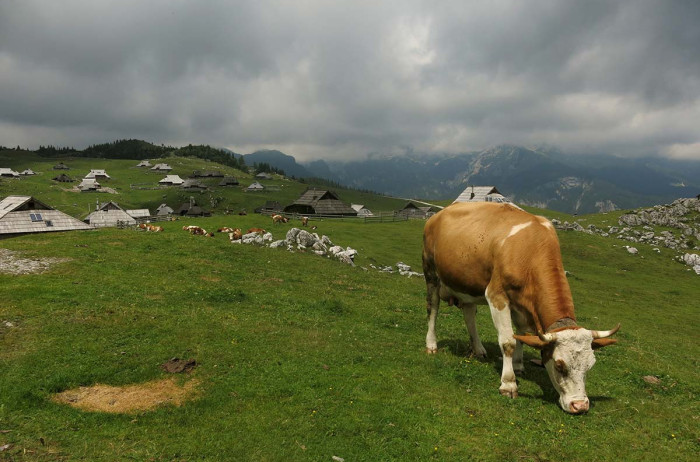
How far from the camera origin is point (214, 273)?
22.2 meters

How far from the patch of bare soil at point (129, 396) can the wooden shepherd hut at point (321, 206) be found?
214 ft

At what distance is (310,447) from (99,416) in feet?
17.1

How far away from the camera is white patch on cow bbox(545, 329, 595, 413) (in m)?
8.00

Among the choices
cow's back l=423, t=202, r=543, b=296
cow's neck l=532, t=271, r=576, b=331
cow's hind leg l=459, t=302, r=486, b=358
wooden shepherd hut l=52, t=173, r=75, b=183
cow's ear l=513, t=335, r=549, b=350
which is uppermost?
wooden shepherd hut l=52, t=173, r=75, b=183

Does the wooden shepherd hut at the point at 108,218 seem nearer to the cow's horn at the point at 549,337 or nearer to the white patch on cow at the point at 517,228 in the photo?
the white patch on cow at the point at 517,228

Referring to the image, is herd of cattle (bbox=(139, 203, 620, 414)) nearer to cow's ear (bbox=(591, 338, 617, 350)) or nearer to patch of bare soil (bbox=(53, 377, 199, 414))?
cow's ear (bbox=(591, 338, 617, 350))

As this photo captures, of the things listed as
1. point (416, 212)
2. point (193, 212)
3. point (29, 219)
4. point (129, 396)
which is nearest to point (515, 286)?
point (129, 396)

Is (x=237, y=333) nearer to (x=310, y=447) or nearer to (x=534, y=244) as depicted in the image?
(x=310, y=447)

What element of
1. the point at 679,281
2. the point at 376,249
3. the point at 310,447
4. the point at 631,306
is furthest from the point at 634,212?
the point at 310,447

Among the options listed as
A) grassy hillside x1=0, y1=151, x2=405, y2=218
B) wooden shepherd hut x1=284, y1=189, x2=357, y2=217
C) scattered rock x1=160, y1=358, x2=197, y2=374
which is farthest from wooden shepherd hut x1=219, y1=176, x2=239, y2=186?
scattered rock x1=160, y1=358, x2=197, y2=374

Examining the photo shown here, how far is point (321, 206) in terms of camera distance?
248 feet

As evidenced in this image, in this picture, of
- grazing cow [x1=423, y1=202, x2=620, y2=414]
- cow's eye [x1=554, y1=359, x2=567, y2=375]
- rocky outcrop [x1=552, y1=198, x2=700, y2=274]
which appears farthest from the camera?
rocky outcrop [x1=552, y1=198, x2=700, y2=274]

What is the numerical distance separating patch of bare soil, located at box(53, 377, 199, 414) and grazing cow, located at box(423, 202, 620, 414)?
28.3ft

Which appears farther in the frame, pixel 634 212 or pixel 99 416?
pixel 634 212
